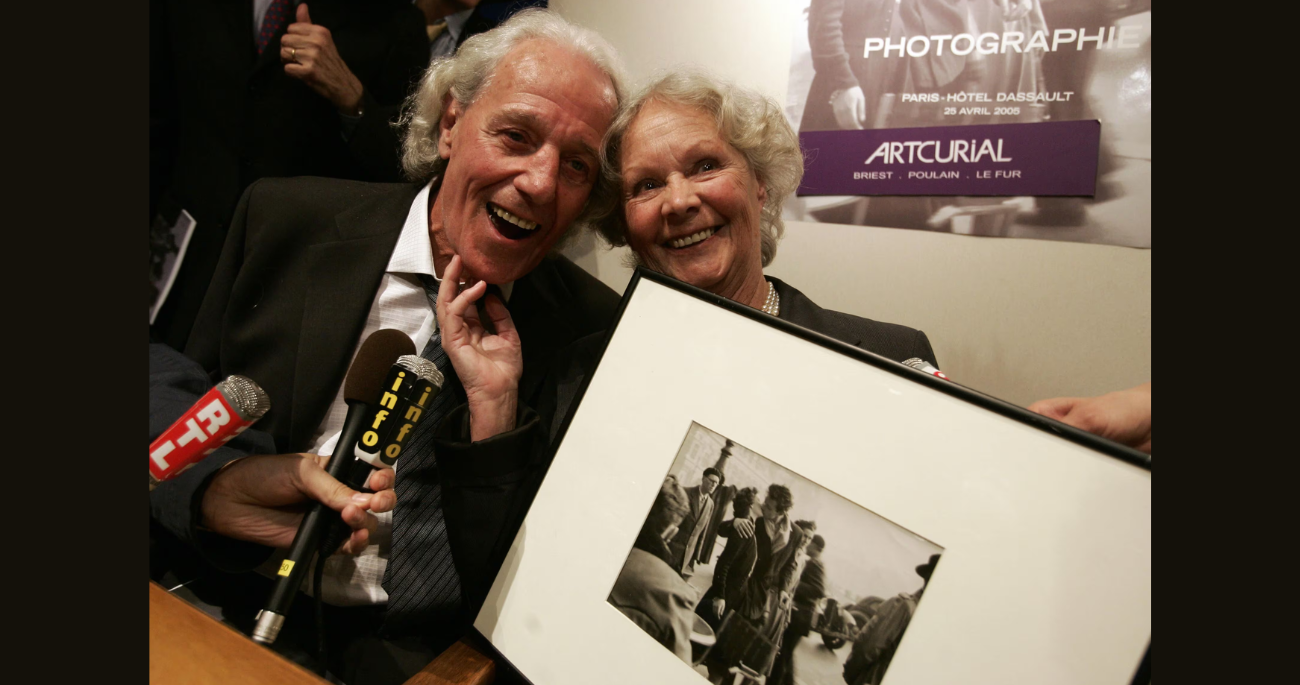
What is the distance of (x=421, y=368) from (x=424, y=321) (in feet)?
1.81

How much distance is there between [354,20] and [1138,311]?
2.27m

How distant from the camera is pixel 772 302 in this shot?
138cm

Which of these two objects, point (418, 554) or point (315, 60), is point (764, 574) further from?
point (315, 60)

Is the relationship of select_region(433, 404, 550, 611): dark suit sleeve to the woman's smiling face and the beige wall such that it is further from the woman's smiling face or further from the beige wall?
the beige wall

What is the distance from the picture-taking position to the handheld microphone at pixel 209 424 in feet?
2.61

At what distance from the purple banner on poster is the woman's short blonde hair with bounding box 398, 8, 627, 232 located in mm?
591

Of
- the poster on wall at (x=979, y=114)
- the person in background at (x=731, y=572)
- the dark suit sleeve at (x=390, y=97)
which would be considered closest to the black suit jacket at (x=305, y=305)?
the dark suit sleeve at (x=390, y=97)

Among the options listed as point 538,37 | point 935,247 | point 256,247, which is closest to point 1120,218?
point 935,247

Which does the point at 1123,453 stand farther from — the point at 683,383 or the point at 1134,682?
the point at 683,383

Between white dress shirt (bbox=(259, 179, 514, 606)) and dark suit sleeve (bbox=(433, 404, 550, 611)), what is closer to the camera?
dark suit sleeve (bbox=(433, 404, 550, 611))

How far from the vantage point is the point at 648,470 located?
2.66 feet

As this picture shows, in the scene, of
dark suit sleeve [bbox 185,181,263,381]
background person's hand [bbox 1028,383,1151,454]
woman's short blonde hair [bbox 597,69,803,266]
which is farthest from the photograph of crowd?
dark suit sleeve [bbox 185,181,263,381]

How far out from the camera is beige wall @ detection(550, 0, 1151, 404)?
1404 millimetres

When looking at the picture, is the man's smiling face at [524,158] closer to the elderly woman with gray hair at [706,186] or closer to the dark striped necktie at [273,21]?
the elderly woman with gray hair at [706,186]
